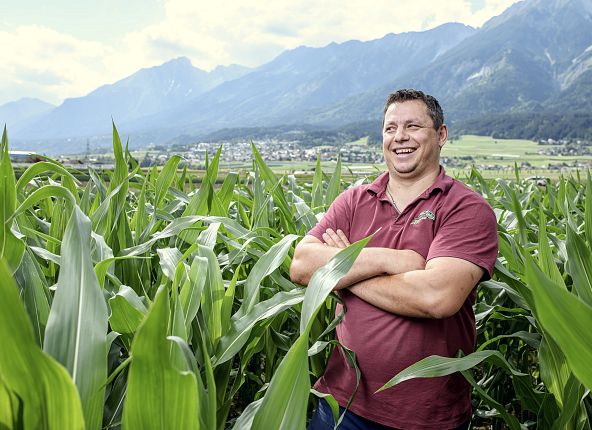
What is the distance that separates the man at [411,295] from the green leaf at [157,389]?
989mm

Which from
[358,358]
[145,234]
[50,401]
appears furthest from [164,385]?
[145,234]

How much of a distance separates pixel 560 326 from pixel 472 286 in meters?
0.92

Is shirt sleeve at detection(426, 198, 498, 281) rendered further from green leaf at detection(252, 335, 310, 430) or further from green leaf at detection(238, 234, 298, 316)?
green leaf at detection(252, 335, 310, 430)

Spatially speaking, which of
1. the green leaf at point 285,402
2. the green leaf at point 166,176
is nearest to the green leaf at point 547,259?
the green leaf at point 285,402

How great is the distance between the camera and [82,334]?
767 millimetres

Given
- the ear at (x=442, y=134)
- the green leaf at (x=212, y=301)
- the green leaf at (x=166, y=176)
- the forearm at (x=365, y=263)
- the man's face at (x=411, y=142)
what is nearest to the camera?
the green leaf at (x=212, y=301)

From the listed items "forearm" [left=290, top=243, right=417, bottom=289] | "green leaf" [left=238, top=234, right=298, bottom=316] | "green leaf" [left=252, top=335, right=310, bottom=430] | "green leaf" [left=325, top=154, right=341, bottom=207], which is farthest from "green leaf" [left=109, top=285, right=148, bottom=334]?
"green leaf" [left=325, top=154, right=341, bottom=207]

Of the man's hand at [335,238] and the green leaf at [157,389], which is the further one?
the man's hand at [335,238]

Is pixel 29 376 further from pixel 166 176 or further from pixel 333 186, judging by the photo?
pixel 333 186

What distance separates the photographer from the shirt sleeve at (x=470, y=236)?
64.2 inches

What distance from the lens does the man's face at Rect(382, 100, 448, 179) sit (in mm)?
1886

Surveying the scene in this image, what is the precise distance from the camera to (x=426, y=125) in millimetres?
1919

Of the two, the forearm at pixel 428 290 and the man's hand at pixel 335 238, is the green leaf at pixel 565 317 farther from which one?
the man's hand at pixel 335 238

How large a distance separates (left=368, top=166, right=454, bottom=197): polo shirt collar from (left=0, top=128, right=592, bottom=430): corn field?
0.30 metres
